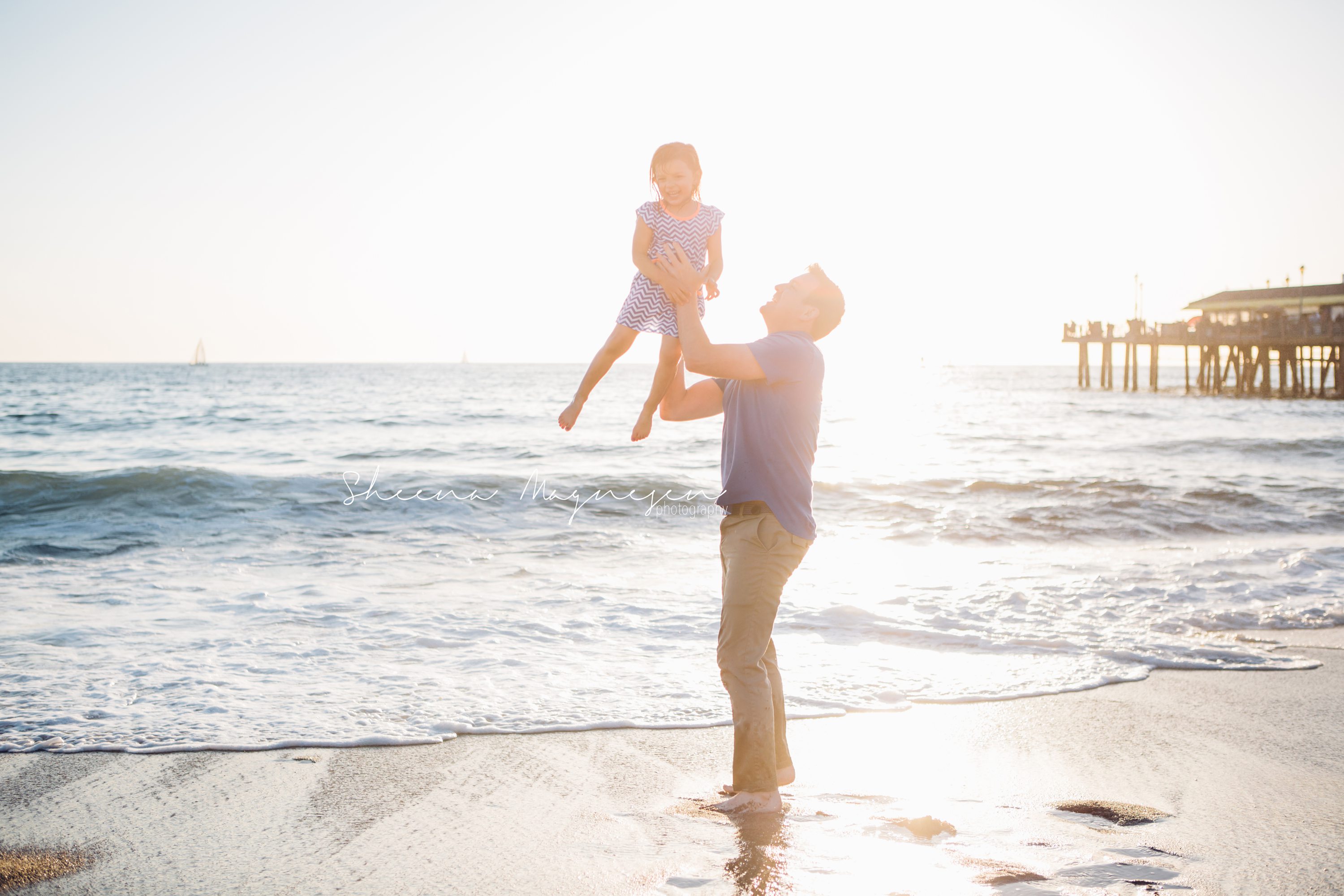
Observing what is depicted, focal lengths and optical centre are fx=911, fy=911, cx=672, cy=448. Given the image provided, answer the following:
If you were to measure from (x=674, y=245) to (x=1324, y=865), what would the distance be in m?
3.03

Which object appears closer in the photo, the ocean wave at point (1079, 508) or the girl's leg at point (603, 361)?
the girl's leg at point (603, 361)

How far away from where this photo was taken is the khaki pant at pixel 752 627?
10.9 feet

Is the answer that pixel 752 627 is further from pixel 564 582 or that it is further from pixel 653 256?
pixel 564 582

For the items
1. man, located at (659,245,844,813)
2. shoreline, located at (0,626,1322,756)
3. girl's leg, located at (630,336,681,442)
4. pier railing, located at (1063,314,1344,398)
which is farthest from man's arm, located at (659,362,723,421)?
pier railing, located at (1063,314,1344,398)

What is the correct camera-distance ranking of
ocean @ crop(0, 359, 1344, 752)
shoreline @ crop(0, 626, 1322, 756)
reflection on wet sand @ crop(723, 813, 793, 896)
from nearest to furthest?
1. reflection on wet sand @ crop(723, 813, 793, 896)
2. shoreline @ crop(0, 626, 1322, 756)
3. ocean @ crop(0, 359, 1344, 752)


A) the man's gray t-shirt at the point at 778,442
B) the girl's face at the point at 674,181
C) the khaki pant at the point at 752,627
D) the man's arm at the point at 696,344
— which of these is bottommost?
the khaki pant at the point at 752,627

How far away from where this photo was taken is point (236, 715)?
466 cm

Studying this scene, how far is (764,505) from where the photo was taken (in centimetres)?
336

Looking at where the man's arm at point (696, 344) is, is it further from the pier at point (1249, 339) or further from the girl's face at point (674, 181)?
the pier at point (1249, 339)

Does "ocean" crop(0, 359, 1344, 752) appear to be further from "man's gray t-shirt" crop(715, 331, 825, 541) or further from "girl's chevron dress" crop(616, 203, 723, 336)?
"girl's chevron dress" crop(616, 203, 723, 336)

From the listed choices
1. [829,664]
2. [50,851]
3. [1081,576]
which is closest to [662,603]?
[829,664]

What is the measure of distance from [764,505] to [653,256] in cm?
102

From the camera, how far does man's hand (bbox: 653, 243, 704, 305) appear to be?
318cm

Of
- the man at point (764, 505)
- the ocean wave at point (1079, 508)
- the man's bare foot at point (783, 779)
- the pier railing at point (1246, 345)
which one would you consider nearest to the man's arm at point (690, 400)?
the man at point (764, 505)
